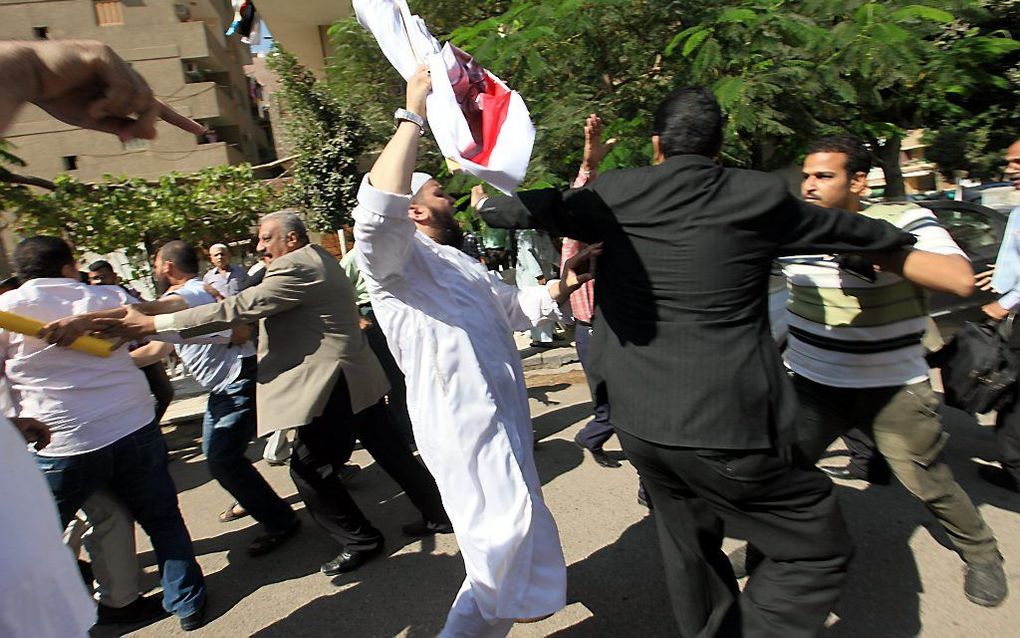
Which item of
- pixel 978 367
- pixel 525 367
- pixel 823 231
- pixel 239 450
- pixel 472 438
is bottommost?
pixel 525 367

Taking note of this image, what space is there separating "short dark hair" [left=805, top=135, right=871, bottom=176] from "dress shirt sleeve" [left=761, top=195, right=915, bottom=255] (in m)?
0.78

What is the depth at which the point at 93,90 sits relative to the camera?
1.24 meters

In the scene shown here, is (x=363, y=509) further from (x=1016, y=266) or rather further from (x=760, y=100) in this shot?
(x=760, y=100)

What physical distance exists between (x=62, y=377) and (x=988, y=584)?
3.94 m

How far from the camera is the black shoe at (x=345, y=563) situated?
11.1 ft

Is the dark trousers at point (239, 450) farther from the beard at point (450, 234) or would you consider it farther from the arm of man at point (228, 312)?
the beard at point (450, 234)

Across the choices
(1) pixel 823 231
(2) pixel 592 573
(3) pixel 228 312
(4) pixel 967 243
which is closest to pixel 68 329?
(3) pixel 228 312

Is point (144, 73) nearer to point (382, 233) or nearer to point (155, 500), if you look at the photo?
point (155, 500)

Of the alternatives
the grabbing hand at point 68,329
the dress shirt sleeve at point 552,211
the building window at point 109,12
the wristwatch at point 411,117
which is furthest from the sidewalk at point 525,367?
the building window at point 109,12

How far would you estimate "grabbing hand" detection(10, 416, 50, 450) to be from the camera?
2.35 meters

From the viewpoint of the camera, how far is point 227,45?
29844 millimetres

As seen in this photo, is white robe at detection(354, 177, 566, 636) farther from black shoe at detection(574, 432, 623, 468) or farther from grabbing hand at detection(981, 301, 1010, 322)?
grabbing hand at detection(981, 301, 1010, 322)

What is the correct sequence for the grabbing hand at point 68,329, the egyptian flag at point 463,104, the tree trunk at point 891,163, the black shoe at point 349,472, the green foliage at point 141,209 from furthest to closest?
the green foliage at point 141,209 < the tree trunk at point 891,163 < the black shoe at point 349,472 < the grabbing hand at point 68,329 < the egyptian flag at point 463,104

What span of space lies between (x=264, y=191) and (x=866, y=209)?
13.5 meters
